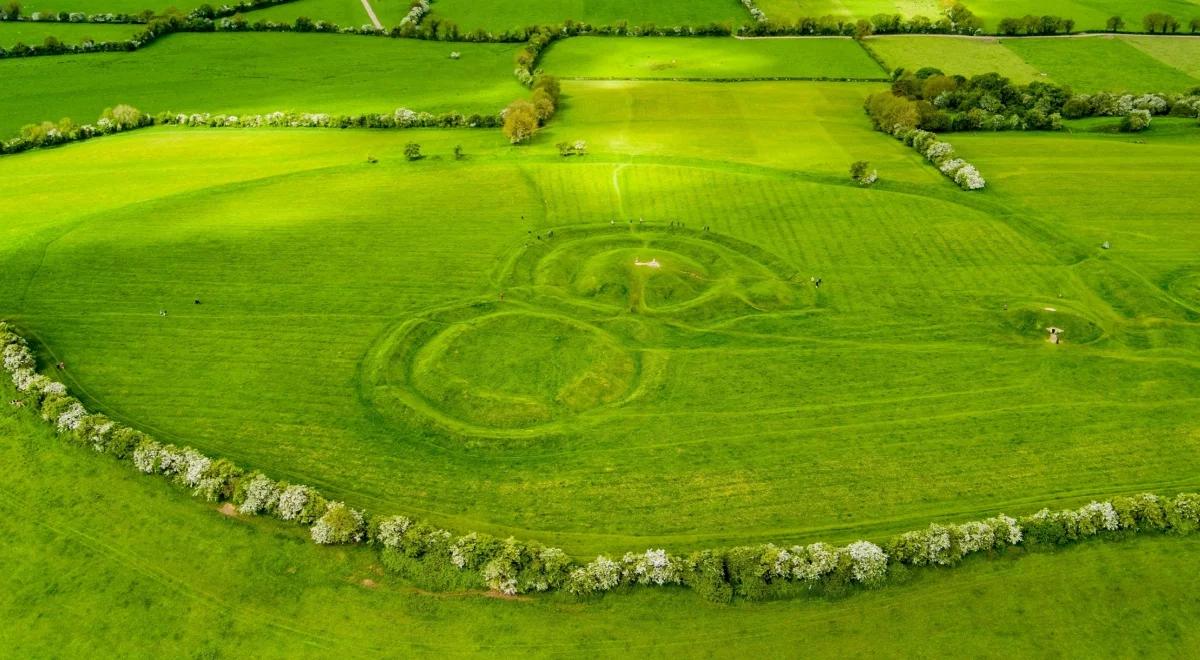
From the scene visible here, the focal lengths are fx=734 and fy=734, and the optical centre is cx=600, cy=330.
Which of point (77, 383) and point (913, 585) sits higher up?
point (77, 383)

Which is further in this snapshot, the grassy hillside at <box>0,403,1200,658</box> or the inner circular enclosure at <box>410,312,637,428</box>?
the inner circular enclosure at <box>410,312,637,428</box>

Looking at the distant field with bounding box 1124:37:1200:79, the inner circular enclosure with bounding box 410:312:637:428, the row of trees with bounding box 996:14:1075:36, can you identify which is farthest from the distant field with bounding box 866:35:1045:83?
the inner circular enclosure with bounding box 410:312:637:428

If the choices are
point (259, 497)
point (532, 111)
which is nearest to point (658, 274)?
point (259, 497)

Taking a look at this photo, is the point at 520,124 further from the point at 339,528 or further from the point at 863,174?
the point at 339,528

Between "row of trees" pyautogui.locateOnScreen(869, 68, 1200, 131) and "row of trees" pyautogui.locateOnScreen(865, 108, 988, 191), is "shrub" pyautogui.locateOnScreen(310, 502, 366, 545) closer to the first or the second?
"row of trees" pyautogui.locateOnScreen(865, 108, 988, 191)

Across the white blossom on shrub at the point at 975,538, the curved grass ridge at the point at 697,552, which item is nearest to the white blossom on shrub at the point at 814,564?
the curved grass ridge at the point at 697,552

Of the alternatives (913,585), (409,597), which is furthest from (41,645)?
(913,585)

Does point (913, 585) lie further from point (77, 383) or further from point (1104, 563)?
point (77, 383)

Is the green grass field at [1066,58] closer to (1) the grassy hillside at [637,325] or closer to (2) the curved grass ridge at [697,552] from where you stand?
(1) the grassy hillside at [637,325]
